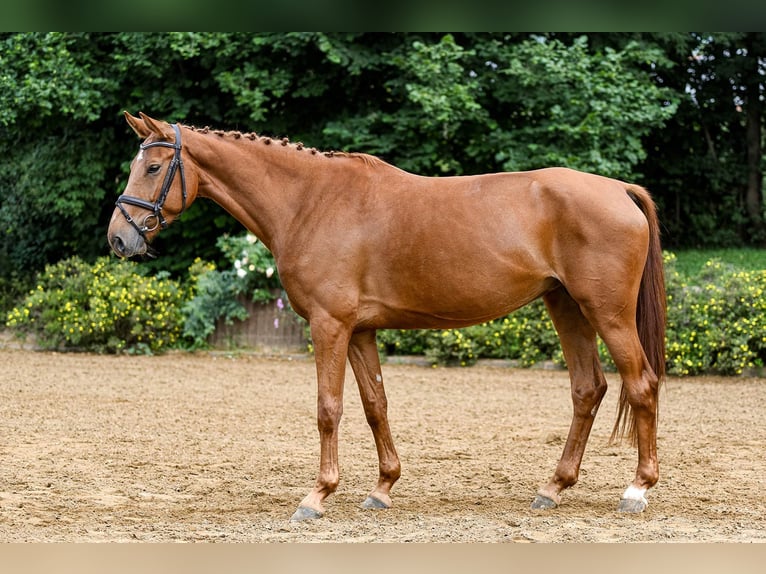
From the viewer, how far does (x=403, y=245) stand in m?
4.77

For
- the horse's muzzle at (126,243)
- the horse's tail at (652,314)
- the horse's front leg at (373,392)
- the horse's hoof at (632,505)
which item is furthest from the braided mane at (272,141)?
the horse's hoof at (632,505)

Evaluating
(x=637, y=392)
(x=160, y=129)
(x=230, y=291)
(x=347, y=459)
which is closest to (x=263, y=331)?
(x=230, y=291)

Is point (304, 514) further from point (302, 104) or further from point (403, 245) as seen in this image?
point (302, 104)

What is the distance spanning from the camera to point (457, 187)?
489 cm

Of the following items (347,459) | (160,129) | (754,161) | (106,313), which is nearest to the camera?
(160,129)

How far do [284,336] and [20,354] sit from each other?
11.9ft

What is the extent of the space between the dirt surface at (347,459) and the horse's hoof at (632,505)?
0.10 meters

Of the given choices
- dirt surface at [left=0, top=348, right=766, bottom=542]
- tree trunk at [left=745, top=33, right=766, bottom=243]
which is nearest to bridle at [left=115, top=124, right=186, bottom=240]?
dirt surface at [left=0, top=348, right=766, bottom=542]

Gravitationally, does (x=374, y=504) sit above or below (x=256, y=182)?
below

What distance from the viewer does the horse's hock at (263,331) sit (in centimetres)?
1258

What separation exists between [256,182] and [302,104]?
10.2 metres

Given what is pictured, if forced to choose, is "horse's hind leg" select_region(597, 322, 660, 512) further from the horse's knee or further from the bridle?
the bridle

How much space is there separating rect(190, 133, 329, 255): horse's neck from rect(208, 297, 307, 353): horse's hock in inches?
300
